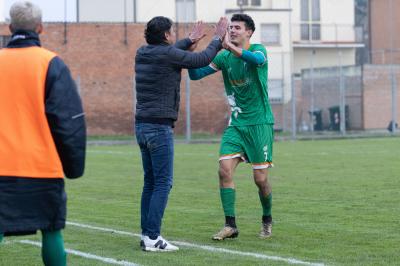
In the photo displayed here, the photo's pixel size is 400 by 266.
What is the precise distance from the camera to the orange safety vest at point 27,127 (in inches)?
254

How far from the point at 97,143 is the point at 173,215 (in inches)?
1063

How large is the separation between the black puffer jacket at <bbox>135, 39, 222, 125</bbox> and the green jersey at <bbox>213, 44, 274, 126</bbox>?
0.80 metres

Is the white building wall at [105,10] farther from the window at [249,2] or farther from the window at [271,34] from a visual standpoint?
the window at [271,34]

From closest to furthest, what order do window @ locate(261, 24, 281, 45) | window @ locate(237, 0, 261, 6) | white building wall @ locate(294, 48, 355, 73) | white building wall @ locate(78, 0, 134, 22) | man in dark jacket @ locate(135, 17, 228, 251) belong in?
man in dark jacket @ locate(135, 17, 228, 251) < white building wall @ locate(78, 0, 134, 22) < window @ locate(261, 24, 281, 45) < window @ locate(237, 0, 261, 6) < white building wall @ locate(294, 48, 355, 73)

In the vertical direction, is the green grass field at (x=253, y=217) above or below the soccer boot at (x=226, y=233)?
below

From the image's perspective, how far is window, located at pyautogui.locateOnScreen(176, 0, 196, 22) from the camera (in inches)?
2350

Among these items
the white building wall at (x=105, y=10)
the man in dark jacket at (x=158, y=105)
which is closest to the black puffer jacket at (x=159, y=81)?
the man in dark jacket at (x=158, y=105)

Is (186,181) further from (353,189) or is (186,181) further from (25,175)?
(25,175)

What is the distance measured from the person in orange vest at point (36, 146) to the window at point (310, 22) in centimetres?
5863

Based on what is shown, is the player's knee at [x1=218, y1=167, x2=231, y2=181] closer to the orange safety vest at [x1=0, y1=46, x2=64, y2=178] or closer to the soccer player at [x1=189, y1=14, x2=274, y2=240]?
the soccer player at [x1=189, y1=14, x2=274, y2=240]

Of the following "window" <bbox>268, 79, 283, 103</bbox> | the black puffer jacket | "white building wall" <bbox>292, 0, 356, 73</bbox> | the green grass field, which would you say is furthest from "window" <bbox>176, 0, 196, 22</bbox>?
the black puffer jacket

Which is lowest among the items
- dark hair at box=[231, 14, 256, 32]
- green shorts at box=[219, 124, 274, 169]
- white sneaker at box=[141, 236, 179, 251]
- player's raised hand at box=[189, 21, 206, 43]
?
white sneaker at box=[141, 236, 179, 251]

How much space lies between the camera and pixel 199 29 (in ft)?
31.4

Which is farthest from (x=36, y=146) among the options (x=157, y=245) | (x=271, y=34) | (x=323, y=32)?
(x=323, y=32)
